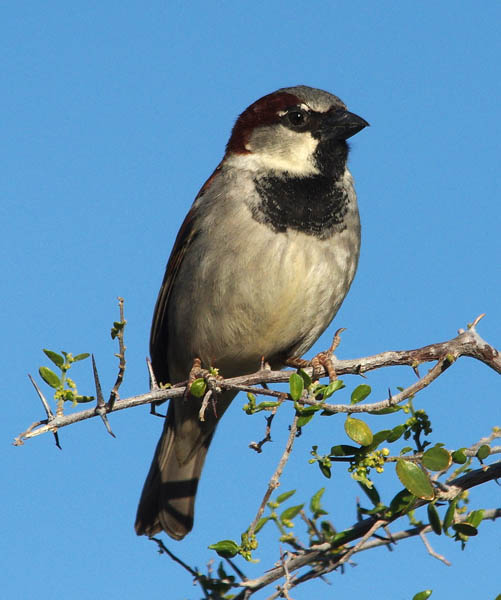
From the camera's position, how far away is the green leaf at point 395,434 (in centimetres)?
308

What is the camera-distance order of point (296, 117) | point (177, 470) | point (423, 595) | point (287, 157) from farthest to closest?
point (177, 470) < point (296, 117) < point (287, 157) < point (423, 595)

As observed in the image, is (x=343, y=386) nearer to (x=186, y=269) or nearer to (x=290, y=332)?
(x=290, y=332)

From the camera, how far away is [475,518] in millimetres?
2979

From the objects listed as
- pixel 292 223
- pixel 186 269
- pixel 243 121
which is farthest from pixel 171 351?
pixel 243 121

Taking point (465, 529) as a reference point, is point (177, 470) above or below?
above

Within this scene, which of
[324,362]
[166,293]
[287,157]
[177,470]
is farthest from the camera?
[177,470]

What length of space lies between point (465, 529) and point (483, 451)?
30cm

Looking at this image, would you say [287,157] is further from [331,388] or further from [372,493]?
[372,493]

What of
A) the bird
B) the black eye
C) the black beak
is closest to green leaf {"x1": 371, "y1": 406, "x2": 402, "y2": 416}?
the bird

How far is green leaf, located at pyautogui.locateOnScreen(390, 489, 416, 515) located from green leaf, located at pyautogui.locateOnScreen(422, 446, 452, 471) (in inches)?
7.1

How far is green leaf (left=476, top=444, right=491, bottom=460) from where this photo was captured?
2.99m

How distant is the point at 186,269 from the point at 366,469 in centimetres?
234

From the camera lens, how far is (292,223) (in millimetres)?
4727

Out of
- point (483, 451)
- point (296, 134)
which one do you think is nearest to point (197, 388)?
point (483, 451)
